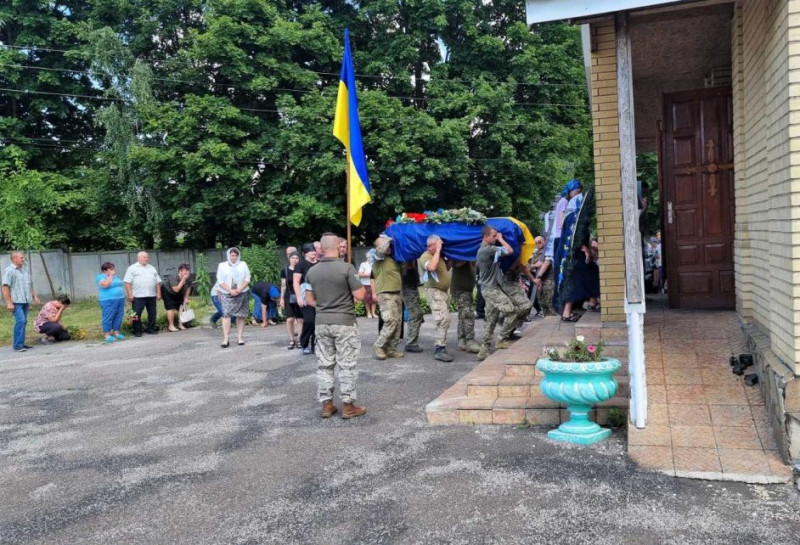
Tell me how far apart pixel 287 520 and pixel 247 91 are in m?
22.2

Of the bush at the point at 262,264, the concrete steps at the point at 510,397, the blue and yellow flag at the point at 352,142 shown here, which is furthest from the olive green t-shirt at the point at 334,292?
the bush at the point at 262,264

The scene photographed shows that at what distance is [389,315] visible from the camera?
924 cm

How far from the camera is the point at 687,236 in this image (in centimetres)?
768

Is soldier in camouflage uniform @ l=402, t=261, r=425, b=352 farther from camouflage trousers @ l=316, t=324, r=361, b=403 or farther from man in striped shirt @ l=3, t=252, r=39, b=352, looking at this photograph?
man in striped shirt @ l=3, t=252, r=39, b=352

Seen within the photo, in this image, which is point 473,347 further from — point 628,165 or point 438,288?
point 628,165

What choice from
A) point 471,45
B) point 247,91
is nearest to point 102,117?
point 247,91

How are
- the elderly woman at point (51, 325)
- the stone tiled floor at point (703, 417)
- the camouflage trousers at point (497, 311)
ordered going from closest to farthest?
the stone tiled floor at point (703, 417) < the camouflage trousers at point (497, 311) < the elderly woman at point (51, 325)

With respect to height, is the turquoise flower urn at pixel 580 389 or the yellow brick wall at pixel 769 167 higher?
the yellow brick wall at pixel 769 167

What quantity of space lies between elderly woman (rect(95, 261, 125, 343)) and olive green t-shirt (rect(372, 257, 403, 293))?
6283 mm

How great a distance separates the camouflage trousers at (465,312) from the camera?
952cm

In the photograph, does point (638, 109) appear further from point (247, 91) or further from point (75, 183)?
point (75, 183)

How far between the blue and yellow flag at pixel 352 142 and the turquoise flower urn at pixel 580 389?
14.8ft

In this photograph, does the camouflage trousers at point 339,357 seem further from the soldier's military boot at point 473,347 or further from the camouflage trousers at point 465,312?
the soldier's military boot at point 473,347

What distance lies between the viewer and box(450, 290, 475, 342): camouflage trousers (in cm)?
952
